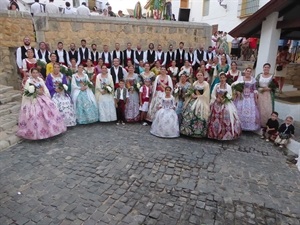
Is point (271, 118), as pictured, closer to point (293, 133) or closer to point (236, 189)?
point (293, 133)

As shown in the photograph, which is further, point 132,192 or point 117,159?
point 117,159

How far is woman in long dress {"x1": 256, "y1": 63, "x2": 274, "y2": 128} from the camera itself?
6.01m

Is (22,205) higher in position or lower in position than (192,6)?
lower

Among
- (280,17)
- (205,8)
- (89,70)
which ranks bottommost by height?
(89,70)

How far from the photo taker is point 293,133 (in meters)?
5.27

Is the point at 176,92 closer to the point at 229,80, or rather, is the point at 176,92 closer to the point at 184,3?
the point at 229,80

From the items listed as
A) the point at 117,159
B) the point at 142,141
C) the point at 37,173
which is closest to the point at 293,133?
the point at 142,141

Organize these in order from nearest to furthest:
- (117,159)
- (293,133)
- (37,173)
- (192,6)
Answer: (37,173) < (117,159) < (293,133) < (192,6)

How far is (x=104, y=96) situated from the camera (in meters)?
6.47

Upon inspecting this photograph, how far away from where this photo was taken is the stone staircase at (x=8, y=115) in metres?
4.98

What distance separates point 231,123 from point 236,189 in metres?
1.94

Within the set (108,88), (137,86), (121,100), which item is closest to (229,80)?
(137,86)

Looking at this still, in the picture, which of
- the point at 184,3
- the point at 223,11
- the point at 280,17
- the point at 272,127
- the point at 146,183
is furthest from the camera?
the point at 184,3

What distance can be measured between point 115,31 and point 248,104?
6.10m
